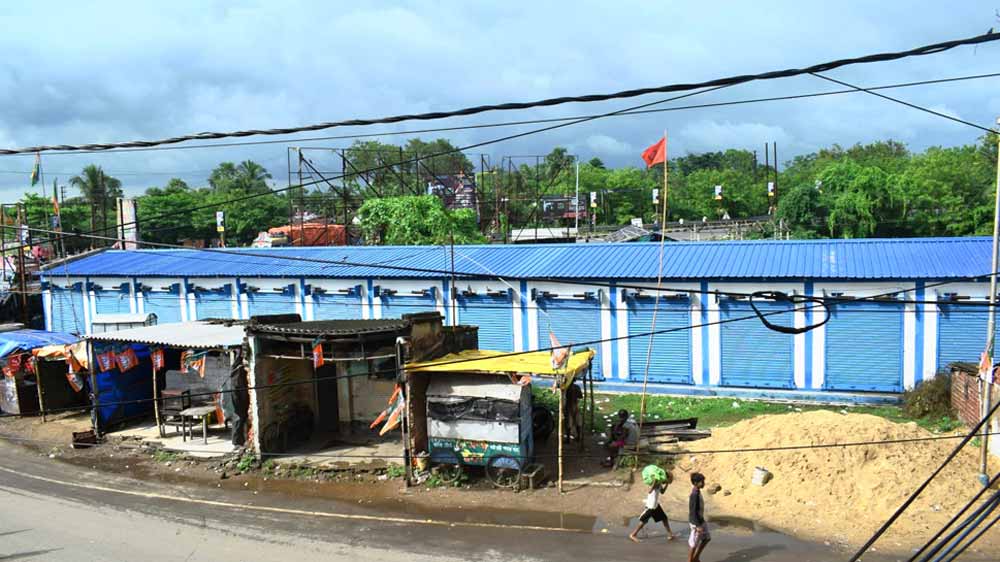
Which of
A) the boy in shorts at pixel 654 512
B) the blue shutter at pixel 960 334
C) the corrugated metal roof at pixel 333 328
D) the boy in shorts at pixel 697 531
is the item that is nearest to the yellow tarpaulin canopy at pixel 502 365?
the corrugated metal roof at pixel 333 328

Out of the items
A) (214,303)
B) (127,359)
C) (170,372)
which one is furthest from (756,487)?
(214,303)

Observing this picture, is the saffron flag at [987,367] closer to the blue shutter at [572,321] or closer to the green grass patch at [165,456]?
the blue shutter at [572,321]

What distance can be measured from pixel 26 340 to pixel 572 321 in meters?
17.8

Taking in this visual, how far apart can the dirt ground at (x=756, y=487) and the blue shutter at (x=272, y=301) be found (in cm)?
1093

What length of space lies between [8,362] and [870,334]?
83.3 ft

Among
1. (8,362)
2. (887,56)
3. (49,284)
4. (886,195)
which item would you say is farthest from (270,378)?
(886,195)

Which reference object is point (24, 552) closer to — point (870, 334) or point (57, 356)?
point (57, 356)

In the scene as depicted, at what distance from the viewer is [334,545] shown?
39.1 feet

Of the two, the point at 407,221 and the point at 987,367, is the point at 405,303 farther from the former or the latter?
the point at 987,367

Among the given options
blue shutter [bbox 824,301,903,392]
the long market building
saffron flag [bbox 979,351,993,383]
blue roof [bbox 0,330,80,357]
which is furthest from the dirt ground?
blue roof [bbox 0,330,80,357]

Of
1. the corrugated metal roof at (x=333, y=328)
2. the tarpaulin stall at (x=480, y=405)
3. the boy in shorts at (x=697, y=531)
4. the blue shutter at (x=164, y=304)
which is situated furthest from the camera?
the blue shutter at (x=164, y=304)

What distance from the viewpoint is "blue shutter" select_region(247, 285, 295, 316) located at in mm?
26594

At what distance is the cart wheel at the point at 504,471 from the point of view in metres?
14.1

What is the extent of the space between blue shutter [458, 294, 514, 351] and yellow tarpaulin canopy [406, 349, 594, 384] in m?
7.59
